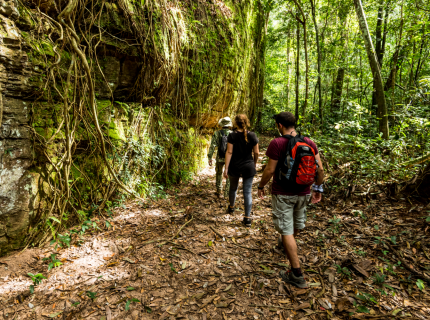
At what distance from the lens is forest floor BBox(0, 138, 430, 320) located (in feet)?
7.48

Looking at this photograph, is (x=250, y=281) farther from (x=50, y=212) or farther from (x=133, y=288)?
(x=50, y=212)

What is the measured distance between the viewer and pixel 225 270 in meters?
2.94

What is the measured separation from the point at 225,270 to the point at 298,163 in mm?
1704

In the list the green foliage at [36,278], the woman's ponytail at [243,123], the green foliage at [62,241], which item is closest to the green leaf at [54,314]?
the green foliage at [36,278]

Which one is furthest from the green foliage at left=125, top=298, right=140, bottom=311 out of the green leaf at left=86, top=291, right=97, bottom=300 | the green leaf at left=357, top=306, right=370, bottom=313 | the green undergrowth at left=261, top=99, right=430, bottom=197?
the green undergrowth at left=261, top=99, right=430, bottom=197

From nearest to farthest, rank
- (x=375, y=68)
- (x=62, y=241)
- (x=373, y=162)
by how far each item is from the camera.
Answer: (x=62, y=241) < (x=373, y=162) < (x=375, y=68)

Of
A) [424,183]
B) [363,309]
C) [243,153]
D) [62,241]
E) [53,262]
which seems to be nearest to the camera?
[363,309]

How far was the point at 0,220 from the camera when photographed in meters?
2.84

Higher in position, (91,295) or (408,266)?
(408,266)

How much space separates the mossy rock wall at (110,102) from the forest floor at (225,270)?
74cm

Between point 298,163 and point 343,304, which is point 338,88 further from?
point 343,304

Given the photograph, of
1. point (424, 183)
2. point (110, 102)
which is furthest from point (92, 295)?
point (424, 183)

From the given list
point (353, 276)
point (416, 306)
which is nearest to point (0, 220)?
point (353, 276)

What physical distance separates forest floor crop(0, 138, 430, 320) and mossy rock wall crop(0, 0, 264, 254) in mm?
741
